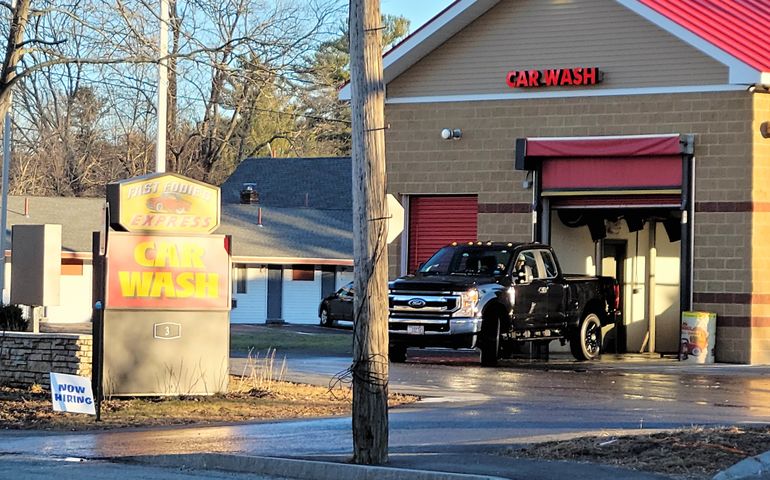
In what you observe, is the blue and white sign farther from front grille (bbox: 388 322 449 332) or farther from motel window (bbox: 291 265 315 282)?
motel window (bbox: 291 265 315 282)

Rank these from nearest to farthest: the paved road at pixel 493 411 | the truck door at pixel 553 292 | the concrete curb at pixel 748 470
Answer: the concrete curb at pixel 748 470 → the paved road at pixel 493 411 → the truck door at pixel 553 292

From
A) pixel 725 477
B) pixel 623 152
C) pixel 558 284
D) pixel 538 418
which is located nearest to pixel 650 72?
pixel 623 152

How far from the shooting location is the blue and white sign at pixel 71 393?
15672 millimetres

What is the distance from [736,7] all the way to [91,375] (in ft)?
49.4

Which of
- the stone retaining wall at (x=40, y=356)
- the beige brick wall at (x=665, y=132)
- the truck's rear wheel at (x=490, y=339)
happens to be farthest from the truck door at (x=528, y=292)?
the stone retaining wall at (x=40, y=356)

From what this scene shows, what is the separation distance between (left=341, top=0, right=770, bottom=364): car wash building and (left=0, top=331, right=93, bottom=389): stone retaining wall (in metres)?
10.6

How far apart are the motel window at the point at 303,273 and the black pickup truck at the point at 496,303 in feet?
87.3

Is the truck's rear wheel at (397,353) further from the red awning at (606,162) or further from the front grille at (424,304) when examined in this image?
the red awning at (606,162)

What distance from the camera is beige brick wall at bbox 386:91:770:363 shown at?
25.0 meters

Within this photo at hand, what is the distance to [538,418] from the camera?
52.1 feet

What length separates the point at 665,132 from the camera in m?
25.9

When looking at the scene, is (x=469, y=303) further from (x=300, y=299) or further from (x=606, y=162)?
(x=300, y=299)

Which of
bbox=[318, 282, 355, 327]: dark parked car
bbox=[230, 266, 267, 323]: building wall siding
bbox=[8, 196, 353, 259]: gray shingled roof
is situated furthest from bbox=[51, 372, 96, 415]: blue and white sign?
bbox=[230, 266, 267, 323]: building wall siding

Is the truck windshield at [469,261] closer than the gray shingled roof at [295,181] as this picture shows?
Yes
